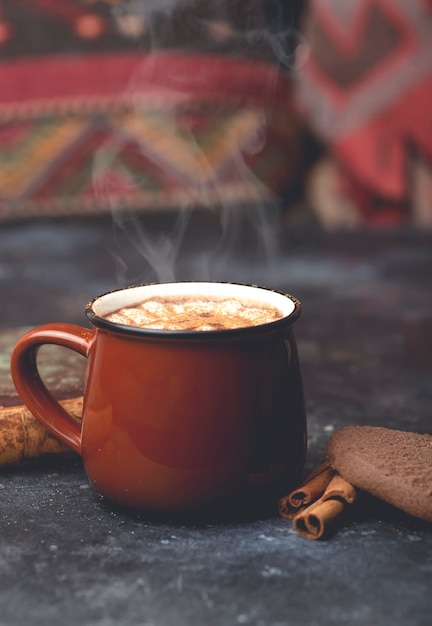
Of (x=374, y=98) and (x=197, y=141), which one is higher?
(x=374, y=98)

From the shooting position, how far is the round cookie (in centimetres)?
61

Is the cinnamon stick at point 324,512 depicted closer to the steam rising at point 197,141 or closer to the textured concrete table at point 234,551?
the textured concrete table at point 234,551

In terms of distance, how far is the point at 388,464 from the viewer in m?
0.63

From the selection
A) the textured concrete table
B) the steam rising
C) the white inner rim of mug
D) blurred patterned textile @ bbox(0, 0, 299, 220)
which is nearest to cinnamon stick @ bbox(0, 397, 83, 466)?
the textured concrete table

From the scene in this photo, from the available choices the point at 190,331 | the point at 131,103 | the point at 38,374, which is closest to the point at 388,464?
the point at 190,331

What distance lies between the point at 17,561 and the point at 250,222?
77.1 inches

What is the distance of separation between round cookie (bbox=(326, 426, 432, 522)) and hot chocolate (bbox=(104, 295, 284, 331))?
12 centimetres

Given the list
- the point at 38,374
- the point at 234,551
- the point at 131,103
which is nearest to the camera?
the point at 234,551

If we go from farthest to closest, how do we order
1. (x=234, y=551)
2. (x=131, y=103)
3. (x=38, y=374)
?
1. (x=131, y=103)
2. (x=38, y=374)
3. (x=234, y=551)

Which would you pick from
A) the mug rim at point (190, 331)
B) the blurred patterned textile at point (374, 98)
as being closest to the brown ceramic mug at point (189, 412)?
the mug rim at point (190, 331)

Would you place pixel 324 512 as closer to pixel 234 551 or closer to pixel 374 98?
pixel 234 551

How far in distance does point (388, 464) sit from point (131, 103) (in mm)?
2142

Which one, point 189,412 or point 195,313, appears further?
point 195,313

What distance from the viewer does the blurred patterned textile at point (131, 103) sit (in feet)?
8.32
